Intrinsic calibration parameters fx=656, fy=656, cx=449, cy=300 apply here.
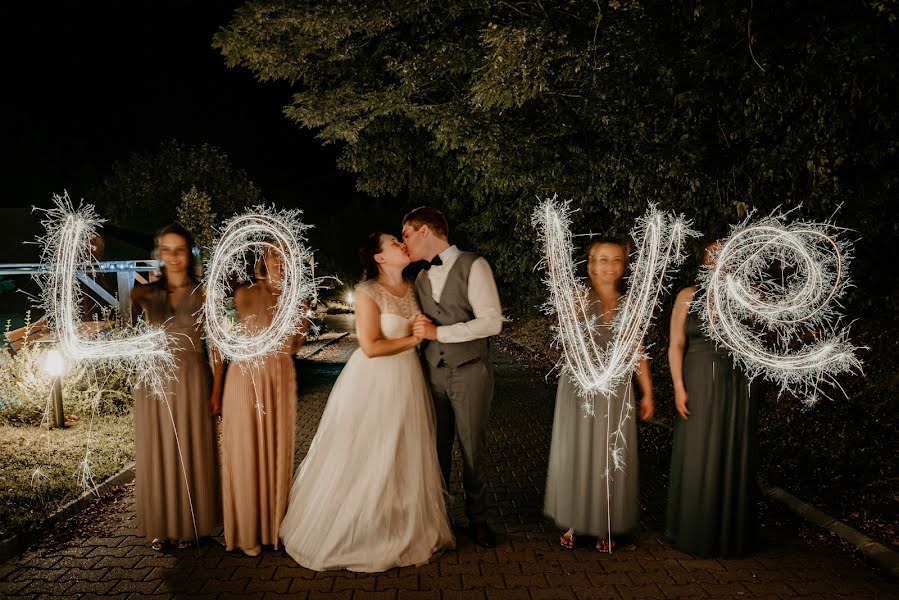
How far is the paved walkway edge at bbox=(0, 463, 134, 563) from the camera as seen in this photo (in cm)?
498

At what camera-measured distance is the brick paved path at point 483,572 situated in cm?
433

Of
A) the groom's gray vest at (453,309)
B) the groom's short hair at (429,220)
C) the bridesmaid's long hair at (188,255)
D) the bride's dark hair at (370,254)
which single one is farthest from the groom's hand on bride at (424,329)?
the bridesmaid's long hair at (188,255)

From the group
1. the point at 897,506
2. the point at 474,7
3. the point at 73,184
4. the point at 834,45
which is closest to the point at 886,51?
the point at 834,45

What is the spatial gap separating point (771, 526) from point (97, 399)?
7.80 meters

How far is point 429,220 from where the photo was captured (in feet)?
15.9

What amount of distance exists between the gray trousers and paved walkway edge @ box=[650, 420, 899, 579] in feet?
9.38

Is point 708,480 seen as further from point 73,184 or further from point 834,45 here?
point 73,184

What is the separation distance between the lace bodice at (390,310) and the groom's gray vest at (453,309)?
18 cm

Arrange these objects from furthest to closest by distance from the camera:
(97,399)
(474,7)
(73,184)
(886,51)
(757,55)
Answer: (73,184) → (474,7) → (97,399) → (757,55) → (886,51)

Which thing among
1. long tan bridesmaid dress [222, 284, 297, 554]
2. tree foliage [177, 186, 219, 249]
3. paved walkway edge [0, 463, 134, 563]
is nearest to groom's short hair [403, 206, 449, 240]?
long tan bridesmaid dress [222, 284, 297, 554]

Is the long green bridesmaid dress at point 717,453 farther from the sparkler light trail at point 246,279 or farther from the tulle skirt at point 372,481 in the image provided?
the sparkler light trail at point 246,279

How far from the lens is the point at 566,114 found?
14.8 meters

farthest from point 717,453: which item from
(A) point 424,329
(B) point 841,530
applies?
(A) point 424,329

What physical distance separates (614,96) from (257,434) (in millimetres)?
8283
